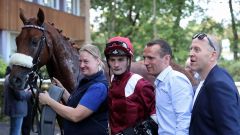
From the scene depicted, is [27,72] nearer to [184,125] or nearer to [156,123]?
[156,123]

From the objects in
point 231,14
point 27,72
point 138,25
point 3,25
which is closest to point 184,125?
point 27,72

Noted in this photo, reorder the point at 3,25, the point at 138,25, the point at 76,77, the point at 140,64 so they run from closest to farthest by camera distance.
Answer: the point at 76,77 < the point at 140,64 < the point at 3,25 < the point at 138,25

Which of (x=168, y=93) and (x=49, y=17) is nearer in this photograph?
(x=168, y=93)

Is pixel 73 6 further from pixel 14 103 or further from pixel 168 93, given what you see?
pixel 168 93

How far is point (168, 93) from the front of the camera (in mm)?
3725

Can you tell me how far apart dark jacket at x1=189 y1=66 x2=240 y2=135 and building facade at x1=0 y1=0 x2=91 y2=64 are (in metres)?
11.8

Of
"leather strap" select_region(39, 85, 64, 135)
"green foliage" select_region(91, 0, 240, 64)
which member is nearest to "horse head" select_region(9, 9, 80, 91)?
"leather strap" select_region(39, 85, 64, 135)

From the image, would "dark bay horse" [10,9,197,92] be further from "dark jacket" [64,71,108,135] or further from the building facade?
the building facade

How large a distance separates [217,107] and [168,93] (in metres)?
0.67

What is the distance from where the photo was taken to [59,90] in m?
4.58

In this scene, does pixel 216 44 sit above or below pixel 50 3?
below

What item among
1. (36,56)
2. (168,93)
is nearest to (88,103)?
(168,93)

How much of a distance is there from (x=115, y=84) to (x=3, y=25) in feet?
52.9

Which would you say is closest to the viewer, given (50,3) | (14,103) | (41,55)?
(41,55)
